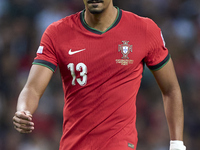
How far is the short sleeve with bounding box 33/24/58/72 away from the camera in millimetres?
3418

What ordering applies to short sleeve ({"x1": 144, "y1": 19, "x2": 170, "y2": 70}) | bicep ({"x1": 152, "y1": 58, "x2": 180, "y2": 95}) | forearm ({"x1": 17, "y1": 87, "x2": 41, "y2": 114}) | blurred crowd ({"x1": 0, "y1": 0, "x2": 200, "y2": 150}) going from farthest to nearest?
1. blurred crowd ({"x1": 0, "y1": 0, "x2": 200, "y2": 150})
2. bicep ({"x1": 152, "y1": 58, "x2": 180, "y2": 95})
3. short sleeve ({"x1": 144, "y1": 19, "x2": 170, "y2": 70})
4. forearm ({"x1": 17, "y1": 87, "x2": 41, "y2": 114})

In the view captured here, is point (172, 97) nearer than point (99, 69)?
No

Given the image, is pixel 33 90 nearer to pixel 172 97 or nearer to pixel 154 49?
pixel 154 49

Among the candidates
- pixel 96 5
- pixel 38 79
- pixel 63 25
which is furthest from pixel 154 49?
pixel 38 79

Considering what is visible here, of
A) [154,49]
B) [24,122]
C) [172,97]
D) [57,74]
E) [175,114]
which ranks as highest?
[154,49]

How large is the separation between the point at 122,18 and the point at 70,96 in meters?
0.83

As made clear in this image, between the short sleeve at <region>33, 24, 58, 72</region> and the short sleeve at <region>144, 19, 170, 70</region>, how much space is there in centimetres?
81

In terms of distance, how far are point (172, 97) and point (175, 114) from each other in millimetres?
158

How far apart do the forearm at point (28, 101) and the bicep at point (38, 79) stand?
0.04m

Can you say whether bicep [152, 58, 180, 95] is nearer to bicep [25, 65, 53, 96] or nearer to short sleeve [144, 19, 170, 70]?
short sleeve [144, 19, 170, 70]

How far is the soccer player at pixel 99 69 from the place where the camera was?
3344 mm

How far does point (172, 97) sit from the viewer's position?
3707 millimetres

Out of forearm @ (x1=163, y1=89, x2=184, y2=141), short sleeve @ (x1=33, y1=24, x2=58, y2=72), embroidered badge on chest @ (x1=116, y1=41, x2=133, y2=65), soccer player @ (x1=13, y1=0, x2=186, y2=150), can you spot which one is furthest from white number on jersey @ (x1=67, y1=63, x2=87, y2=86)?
forearm @ (x1=163, y1=89, x2=184, y2=141)

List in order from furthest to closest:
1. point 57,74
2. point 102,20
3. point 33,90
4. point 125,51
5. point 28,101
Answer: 1. point 57,74
2. point 102,20
3. point 125,51
4. point 33,90
5. point 28,101
